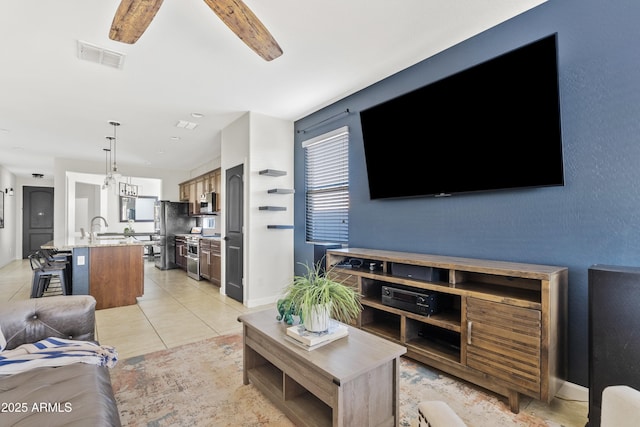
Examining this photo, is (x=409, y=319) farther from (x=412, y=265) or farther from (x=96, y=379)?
(x=96, y=379)

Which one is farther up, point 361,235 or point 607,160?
point 607,160

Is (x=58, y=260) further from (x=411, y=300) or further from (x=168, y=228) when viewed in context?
(x=411, y=300)

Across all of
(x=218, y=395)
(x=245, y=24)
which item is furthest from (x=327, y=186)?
(x=218, y=395)

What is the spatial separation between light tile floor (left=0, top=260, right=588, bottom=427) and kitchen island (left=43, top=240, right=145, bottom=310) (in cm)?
18

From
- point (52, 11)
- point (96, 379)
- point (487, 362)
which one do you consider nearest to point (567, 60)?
point (487, 362)

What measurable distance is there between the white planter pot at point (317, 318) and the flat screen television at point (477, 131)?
5.30 ft

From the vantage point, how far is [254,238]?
13.9 feet

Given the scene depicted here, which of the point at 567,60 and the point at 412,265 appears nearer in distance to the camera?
the point at 567,60

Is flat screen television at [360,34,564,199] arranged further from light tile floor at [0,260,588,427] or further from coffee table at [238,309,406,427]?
coffee table at [238,309,406,427]

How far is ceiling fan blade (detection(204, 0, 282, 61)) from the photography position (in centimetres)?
169

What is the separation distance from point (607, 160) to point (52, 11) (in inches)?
154

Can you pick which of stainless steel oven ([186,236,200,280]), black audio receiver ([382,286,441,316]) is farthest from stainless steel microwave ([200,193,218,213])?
black audio receiver ([382,286,441,316])

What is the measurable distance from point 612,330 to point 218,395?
234cm

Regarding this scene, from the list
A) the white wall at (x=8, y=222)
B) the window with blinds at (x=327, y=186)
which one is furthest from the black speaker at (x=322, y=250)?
the white wall at (x=8, y=222)
